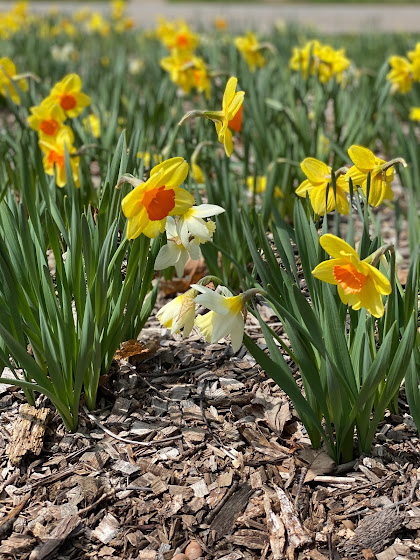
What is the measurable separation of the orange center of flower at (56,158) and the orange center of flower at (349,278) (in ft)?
4.96

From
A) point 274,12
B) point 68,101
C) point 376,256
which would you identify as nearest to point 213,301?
point 376,256

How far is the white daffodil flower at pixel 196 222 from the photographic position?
1.59m

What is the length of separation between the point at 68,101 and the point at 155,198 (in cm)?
149

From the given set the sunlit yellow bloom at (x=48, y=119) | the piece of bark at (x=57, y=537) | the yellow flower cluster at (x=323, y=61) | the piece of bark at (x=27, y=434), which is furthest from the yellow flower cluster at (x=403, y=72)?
the piece of bark at (x=57, y=537)

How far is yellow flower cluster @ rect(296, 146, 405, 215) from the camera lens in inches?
67.5

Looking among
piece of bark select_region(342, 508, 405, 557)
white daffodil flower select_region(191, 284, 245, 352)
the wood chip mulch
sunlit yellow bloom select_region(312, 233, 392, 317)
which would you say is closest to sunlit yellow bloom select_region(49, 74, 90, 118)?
the wood chip mulch

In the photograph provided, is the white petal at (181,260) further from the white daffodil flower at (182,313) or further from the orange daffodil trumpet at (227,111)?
the orange daffodil trumpet at (227,111)

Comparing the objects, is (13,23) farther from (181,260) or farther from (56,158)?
(181,260)

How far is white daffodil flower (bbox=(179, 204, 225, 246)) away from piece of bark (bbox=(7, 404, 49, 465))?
0.73 meters

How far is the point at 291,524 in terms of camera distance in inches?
62.6

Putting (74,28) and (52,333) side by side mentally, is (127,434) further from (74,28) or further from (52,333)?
(74,28)

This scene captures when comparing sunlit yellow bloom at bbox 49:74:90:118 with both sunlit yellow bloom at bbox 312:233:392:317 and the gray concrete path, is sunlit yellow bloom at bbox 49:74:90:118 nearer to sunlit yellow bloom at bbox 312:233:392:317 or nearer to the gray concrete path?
sunlit yellow bloom at bbox 312:233:392:317

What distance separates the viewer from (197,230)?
1.59m

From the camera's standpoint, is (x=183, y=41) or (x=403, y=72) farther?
(x=183, y=41)
